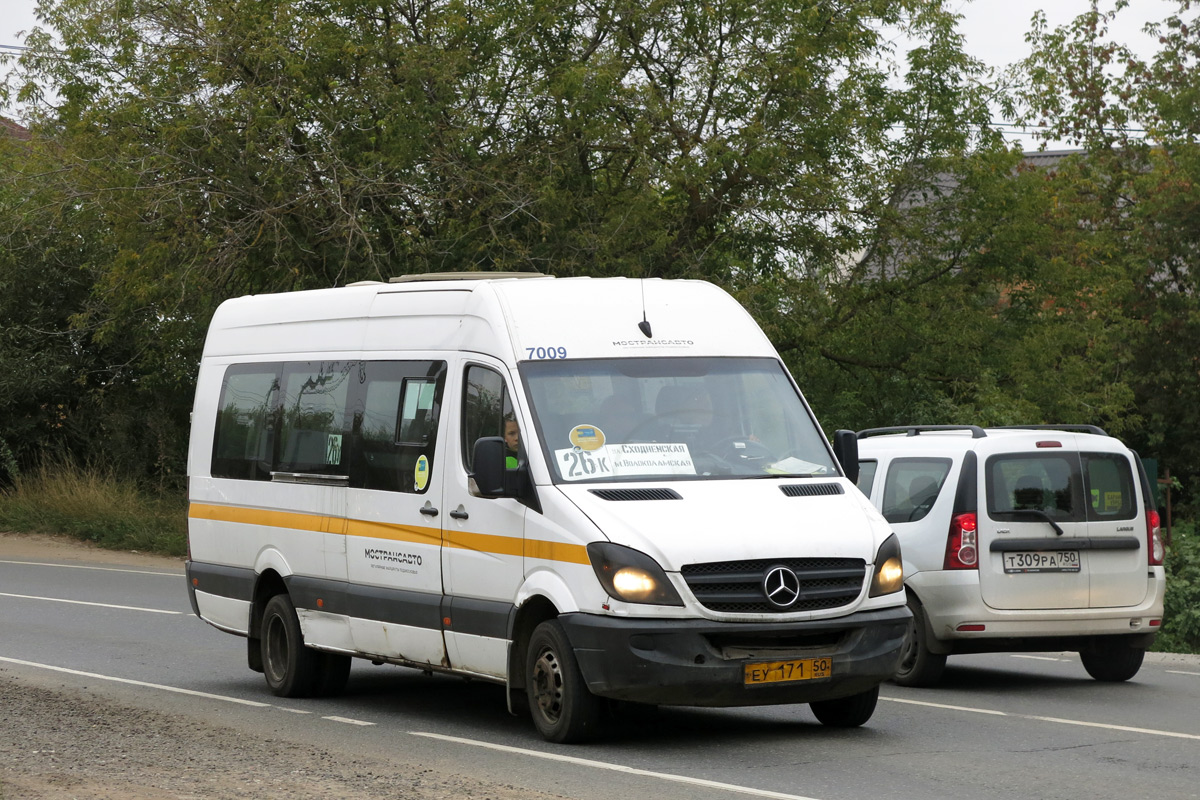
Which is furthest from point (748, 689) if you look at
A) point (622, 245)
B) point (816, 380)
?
point (816, 380)

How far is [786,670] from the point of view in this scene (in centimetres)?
843

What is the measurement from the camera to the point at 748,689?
329 inches

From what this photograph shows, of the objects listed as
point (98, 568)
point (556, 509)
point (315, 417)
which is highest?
point (315, 417)

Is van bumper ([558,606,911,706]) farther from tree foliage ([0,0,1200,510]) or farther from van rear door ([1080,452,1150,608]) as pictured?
tree foliage ([0,0,1200,510])

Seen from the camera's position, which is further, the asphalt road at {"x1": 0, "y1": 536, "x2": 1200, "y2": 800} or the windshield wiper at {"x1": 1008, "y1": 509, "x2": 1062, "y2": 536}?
the windshield wiper at {"x1": 1008, "y1": 509, "x2": 1062, "y2": 536}

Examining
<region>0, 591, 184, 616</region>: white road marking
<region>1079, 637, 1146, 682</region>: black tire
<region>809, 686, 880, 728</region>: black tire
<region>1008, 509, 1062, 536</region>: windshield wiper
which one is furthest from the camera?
<region>0, 591, 184, 616</region>: white road marking

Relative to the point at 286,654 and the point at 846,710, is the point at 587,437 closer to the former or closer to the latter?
the point at 846,710

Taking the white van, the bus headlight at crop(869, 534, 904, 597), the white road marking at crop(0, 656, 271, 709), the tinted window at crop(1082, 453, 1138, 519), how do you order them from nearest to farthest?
1. the white van
2. the bus headlight at crop(869, 534, 904, 597)
3. the white road marking at crop(0, 656, 271, 709)
4. the tinted window at crop(1082, 453, 1138, 519)

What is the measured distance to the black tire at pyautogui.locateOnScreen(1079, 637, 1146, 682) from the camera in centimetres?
A: 1199

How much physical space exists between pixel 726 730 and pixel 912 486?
3.25m

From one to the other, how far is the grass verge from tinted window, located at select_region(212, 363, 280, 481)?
13626 millimetres

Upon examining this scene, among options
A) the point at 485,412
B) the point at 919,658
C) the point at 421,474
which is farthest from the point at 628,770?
the point at 919,658

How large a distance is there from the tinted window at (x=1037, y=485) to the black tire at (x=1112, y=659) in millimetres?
1030

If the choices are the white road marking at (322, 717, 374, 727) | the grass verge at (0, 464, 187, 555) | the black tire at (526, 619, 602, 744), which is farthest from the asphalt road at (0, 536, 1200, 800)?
the grass verge at (0, 464, 187, 555)
